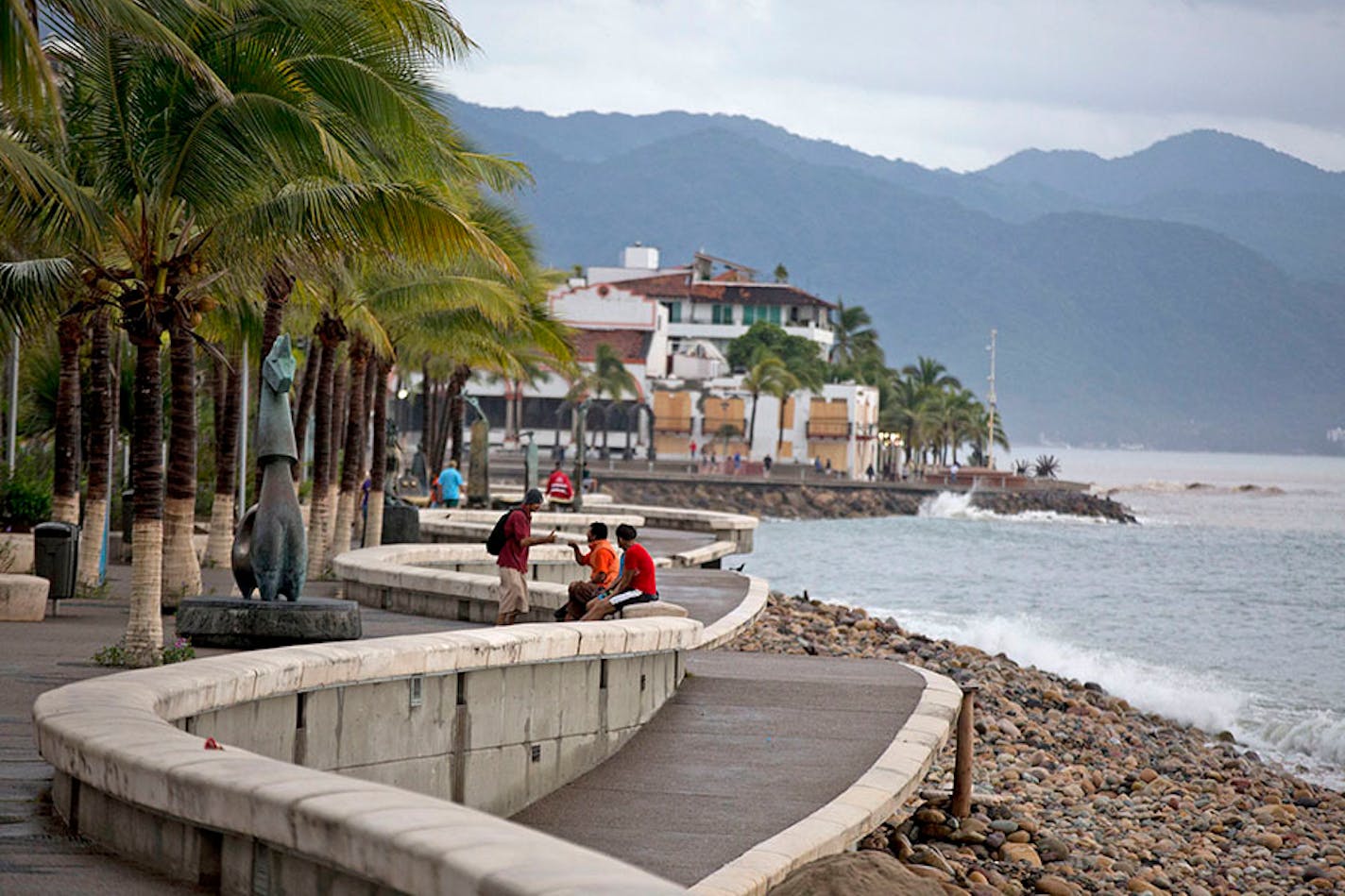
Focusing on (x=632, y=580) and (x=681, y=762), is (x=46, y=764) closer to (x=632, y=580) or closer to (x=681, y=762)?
(x=681, y=762)

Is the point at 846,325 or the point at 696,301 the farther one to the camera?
the point at 846,325

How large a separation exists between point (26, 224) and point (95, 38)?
5.95ft

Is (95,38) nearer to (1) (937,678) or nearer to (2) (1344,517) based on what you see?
(1) (937,678)

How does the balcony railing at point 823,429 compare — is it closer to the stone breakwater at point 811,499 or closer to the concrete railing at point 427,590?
the stone breakwater at point 811,499

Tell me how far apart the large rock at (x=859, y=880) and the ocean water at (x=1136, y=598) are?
1778cm

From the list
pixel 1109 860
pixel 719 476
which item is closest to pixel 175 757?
pixel 1109 860

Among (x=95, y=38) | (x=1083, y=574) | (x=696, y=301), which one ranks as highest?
(x=696, y=301)

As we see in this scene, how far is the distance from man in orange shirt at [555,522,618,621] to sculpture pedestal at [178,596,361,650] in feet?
10.5

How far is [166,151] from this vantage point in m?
14.2

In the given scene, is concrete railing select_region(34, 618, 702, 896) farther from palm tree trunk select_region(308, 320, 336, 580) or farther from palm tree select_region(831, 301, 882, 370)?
palm tree select_region(831, 301, 882, 370)

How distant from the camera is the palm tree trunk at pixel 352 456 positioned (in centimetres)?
2878

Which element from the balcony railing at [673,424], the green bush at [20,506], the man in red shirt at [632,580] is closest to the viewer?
the man in red shirt at [632,580]

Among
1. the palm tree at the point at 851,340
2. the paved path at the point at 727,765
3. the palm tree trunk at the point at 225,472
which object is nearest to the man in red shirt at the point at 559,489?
the palm tree trunk at the point at 225,472

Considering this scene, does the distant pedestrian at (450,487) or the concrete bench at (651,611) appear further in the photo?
the distant pedestrian at (450,487)
